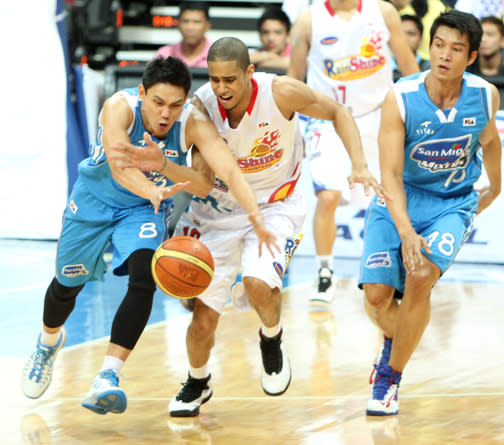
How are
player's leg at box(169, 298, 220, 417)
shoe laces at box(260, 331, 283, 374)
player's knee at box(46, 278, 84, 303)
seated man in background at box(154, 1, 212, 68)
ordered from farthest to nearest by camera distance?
seated man in background at box(154, 1, 212, 68) → player's knee at box(46, 278, 84, 303) → shoe laces at box(260, 331, 283, 374) → player's leg at box(169, 298, 220, 417)

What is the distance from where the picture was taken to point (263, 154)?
16.3ft

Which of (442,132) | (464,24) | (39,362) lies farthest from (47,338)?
(464,24)

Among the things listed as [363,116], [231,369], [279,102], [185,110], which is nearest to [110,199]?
[185,110]

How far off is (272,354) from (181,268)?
0.83 meters

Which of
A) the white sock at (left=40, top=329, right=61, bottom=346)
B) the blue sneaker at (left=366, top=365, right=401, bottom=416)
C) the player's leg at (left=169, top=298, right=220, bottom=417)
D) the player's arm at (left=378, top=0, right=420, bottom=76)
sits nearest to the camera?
the blue sneaker at (left=366, top=365, right=401, bottom=416)

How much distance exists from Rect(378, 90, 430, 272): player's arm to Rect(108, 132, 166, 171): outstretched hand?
114cm

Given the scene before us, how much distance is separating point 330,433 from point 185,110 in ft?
5.56

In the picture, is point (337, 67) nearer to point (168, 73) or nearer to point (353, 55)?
point (353, 55)

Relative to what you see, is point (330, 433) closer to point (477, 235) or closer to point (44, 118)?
point (477, 235)

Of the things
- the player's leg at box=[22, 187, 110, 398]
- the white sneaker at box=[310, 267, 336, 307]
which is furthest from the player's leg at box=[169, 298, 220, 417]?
the white sneaker at box=[310, 267, 336, 307]

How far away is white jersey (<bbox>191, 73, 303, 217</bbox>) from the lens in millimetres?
4855

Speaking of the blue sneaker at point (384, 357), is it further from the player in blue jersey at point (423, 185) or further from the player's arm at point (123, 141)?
the player's arm at point (123, 141)

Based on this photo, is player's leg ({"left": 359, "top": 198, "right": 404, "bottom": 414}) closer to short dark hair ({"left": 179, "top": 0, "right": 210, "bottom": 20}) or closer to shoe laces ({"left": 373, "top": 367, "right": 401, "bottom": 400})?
shoe laces ({"left": 373, "top": 367, "right": 401, "bottom": 400})

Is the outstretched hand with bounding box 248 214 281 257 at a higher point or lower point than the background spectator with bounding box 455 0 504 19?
higher
